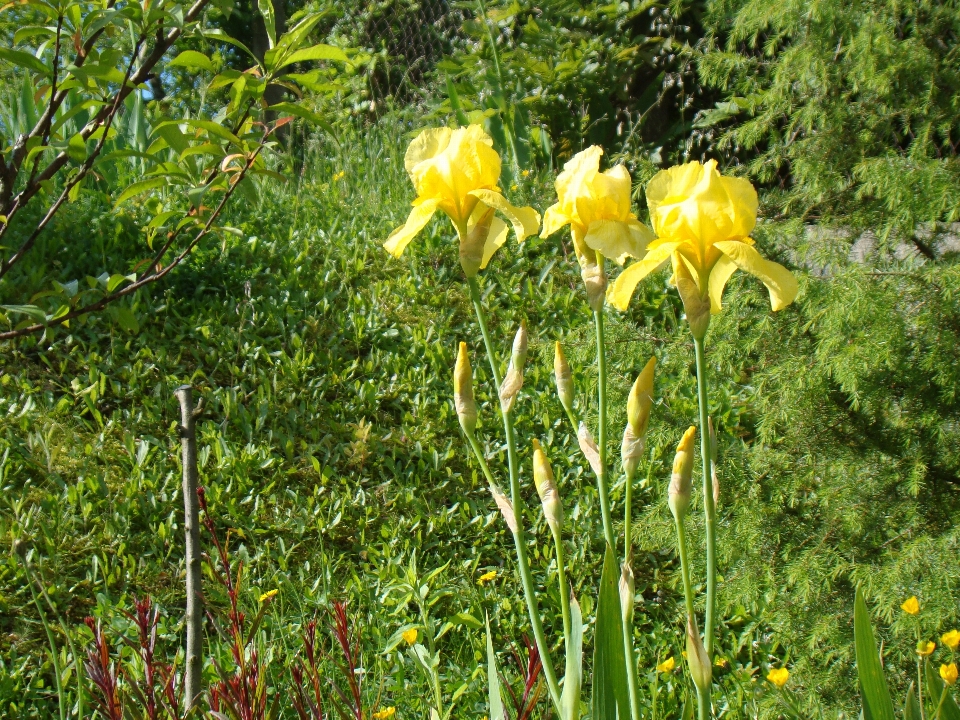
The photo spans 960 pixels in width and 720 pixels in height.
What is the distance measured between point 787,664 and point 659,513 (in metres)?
0.48

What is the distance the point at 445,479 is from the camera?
106 inches

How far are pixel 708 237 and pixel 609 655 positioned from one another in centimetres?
54

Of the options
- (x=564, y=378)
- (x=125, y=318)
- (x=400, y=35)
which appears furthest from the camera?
(x=400, y=35)

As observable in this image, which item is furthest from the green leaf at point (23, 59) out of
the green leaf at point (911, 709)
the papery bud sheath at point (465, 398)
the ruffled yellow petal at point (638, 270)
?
the green leaf at point (911, 709)

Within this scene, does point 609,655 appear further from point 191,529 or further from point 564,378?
point 191,529

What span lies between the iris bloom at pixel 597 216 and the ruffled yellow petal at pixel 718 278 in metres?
0.10

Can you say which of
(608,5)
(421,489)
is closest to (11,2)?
(421,489)

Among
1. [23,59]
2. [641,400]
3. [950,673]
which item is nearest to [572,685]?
[641,400]

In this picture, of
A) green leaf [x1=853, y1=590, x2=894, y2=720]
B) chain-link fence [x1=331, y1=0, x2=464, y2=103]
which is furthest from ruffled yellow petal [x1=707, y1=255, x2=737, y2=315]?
chain-link fence [x1=331, y1=0, x2=464, y2=103]

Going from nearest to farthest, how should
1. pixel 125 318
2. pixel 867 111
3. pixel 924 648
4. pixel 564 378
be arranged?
pixel 564 378
pixel 125 318
pixel 924 648
pixel 867 111

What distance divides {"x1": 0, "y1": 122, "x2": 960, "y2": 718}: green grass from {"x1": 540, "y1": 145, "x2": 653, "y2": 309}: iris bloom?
0.90 metres

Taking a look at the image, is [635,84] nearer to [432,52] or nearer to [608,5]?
[608,5]

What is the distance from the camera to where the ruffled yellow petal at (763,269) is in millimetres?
902

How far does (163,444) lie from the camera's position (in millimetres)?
2631
